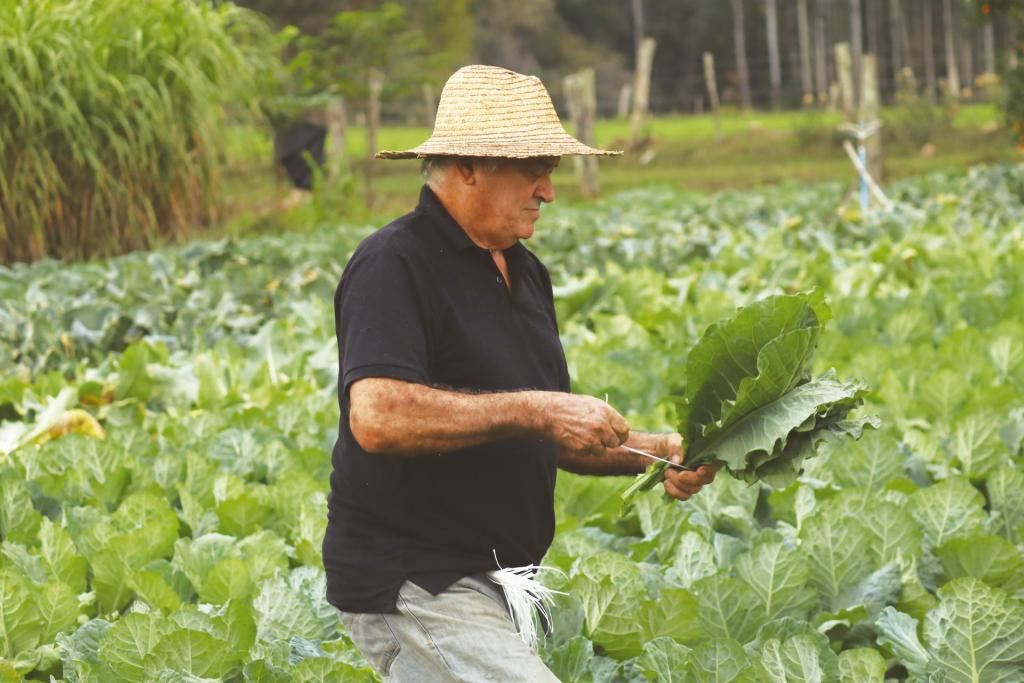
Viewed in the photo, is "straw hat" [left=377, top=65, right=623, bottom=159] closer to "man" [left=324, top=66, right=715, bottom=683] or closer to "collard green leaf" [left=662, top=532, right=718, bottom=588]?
"man" [left=324, top=66, right=715, bottom=683]

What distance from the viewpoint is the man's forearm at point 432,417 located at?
2.30m

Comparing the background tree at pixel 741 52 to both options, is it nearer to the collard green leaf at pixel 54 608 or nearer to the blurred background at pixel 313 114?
the blurred background at pixel 313 114

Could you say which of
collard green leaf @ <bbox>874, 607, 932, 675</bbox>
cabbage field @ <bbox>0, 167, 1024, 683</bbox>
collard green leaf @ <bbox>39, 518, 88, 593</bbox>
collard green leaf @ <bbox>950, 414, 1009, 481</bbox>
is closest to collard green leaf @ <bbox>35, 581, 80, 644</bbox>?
cabbage field @ <bbox>0, 167, 1024, 683</bbox>

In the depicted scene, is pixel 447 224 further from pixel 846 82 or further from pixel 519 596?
pixel 846 82

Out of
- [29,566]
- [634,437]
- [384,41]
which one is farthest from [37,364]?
[384,41]

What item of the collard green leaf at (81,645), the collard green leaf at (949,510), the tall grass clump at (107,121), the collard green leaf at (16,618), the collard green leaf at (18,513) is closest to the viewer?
the collard green leaf at (81,645)

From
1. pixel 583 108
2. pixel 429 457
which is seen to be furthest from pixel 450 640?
pixel 583 108

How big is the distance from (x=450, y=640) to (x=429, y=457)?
1.03ft

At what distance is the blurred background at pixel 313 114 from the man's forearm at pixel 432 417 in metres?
7.44

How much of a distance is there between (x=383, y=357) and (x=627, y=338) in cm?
421

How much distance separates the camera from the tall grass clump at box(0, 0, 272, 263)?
30.9 ft

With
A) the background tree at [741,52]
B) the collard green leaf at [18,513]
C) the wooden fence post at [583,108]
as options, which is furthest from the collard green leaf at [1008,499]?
the background tree at [741,52]

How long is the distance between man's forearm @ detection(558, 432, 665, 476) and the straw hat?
58 cm

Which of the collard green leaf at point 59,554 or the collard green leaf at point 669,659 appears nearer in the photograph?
the collard green leaf at point 669,659
